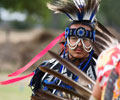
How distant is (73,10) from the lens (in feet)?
15.6

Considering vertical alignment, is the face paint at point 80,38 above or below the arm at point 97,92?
below

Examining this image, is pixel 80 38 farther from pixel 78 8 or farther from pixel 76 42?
pixel 78 8

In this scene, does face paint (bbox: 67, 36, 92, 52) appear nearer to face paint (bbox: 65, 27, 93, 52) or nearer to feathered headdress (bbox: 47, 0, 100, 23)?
face paint (bbox: 65, 27, 93, 52)

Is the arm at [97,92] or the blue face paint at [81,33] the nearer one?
the arm at [97,92]

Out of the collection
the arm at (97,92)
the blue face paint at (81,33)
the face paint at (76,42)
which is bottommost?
the face paint at (76,42)

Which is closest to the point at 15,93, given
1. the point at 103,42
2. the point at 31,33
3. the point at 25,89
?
the point at 25,89

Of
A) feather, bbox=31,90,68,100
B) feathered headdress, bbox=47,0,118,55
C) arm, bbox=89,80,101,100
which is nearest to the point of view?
arm, bbox=89,80,101,100

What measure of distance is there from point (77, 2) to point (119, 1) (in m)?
33.0

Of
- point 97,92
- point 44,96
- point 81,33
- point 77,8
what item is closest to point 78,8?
point 77,8

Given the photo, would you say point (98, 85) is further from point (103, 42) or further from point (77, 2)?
point (77, 2)

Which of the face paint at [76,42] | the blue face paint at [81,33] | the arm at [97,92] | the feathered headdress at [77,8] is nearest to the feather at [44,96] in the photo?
the arm at [97,92]

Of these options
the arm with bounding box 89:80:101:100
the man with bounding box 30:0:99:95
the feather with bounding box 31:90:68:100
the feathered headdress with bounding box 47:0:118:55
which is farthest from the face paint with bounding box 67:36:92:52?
the arm with bounding box 89:80:101:100

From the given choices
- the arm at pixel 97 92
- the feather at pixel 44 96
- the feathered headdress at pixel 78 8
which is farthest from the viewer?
the feathered headdress at pixel 78 8

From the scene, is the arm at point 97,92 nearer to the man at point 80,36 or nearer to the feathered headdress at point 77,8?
the man at point 80,36
